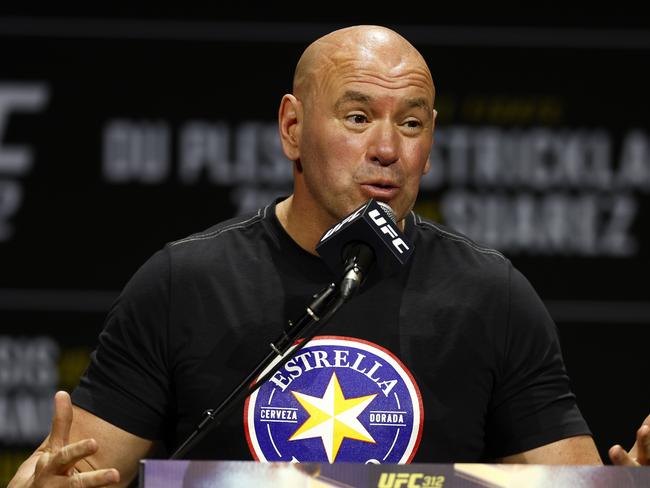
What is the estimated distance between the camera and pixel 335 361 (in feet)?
6.72

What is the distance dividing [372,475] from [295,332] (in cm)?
27

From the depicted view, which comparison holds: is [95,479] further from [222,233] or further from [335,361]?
[222,233]

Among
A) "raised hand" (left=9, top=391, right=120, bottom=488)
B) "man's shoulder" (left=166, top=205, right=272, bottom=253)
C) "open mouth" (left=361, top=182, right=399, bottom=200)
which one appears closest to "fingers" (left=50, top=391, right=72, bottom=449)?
"raised hand" (left=9, top=391, right=120, bottom=488)

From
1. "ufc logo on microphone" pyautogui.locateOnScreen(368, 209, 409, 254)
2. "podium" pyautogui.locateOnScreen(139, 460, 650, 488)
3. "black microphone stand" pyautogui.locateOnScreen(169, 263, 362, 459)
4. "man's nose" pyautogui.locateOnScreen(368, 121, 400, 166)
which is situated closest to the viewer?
"podium" pyautogui.locateOnScreen(139, 460, 650, 488)

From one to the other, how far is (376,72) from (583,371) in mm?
1645

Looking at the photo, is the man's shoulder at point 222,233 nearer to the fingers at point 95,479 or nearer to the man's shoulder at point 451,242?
the man's shoulder at point 451,242

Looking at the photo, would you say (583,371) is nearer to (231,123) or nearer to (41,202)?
(231,123)

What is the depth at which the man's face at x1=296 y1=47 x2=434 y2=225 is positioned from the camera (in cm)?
203

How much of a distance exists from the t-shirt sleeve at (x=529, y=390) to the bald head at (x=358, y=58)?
43cm

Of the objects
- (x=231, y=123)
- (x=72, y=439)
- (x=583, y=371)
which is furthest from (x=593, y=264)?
(x=72, y=439)

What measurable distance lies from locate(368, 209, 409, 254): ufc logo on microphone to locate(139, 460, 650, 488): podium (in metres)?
0.38

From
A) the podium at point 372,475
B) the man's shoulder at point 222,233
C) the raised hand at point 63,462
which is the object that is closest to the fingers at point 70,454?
the raised hand at point 63,462

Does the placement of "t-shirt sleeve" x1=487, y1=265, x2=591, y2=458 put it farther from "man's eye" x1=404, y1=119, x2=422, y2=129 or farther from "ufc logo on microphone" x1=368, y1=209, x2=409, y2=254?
"ufc logo on microphone" x1=368, y1=209, x2=409, y2=254

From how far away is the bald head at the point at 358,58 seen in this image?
6.80 ft
